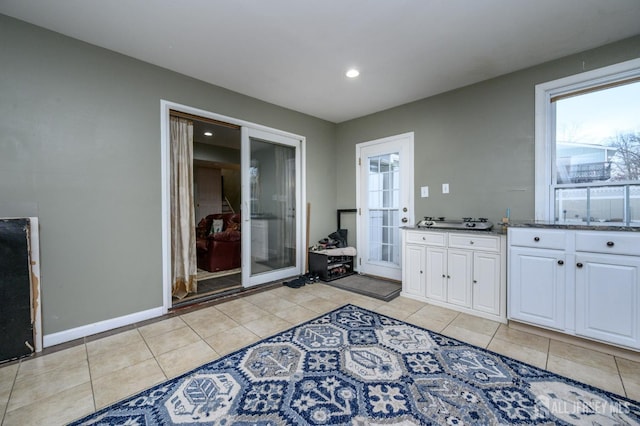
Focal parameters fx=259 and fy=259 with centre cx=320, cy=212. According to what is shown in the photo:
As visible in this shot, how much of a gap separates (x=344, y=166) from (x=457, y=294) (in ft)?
8.96

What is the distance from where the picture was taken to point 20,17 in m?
2.04

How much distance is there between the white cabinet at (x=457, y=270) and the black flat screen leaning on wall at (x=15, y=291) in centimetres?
360

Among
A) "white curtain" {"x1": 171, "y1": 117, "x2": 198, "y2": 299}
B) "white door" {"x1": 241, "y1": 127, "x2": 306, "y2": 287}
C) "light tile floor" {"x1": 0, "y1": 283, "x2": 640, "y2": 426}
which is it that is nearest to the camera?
"light tile floor" {"x1": 0, "y1": 283, "x2": 640, "y2": 426}

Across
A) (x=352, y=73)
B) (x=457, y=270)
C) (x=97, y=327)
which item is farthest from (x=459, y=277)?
(x=97, y=327)

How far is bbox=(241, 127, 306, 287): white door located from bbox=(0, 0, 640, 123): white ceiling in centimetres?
100

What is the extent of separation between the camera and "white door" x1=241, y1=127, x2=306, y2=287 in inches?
141

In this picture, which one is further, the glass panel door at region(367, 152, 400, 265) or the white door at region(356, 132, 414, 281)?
the glass panel door at region(367, 152, 400, 265)

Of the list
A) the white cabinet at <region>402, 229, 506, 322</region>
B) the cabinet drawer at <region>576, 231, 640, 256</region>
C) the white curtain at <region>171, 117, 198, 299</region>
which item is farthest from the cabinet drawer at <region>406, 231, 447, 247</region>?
the white curtain at <region>171, 117, 198, 299</region>

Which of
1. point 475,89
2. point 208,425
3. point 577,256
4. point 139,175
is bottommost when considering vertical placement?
point 208,425

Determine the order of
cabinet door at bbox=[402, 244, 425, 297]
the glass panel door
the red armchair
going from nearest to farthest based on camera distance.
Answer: cabinet door at bbox=[402, 244, 425, 297], the glass panel door, the red armchair

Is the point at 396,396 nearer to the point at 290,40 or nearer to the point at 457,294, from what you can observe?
the point at 457,294

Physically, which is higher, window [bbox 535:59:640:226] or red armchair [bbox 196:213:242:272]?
window [bbox 535:59:640:226]

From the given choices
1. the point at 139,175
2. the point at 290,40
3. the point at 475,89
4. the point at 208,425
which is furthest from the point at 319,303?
the point at 475,89

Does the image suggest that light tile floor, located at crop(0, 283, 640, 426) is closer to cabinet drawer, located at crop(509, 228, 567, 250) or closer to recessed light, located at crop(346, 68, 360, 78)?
cabinet drawer, located at crop(509, 228, 567, 250)
